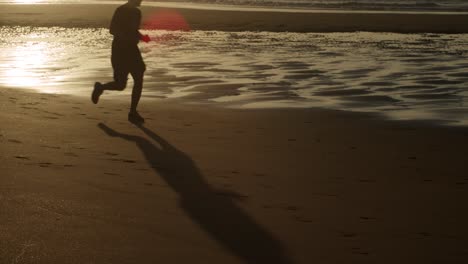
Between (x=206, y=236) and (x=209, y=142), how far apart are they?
3616 millimetres

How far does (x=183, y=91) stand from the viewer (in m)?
13.5

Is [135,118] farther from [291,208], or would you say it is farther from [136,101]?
[291,208]

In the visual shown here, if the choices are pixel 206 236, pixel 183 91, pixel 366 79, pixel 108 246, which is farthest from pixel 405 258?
pixel 366 79

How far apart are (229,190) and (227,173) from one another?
68 centimetres

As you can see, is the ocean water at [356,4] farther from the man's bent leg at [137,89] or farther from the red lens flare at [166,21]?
the man's bent leg at [137,89]

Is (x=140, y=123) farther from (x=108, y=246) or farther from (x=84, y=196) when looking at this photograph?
(x=108, y=246)

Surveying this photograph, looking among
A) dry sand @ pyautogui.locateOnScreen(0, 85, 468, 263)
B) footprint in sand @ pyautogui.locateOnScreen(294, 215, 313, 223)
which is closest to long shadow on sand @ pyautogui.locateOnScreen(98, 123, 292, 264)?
dry sand @ pyautogui.locateOnScreen(0, 85, 468, 263)

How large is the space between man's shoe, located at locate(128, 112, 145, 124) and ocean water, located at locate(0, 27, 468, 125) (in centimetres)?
204

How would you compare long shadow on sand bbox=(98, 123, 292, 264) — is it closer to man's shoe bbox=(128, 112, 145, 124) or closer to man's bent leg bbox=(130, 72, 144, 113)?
man's shoe bbox=(128, 112, 145, 124)

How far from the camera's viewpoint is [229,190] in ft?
21.4

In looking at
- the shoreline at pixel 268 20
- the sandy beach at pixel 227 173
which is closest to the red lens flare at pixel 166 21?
the shoreline at pixel 268 20

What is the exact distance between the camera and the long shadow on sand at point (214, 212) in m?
4.95

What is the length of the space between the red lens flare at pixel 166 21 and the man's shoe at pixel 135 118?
1975cm

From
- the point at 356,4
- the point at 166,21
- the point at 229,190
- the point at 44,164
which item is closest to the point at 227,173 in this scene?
the point at 229,190
